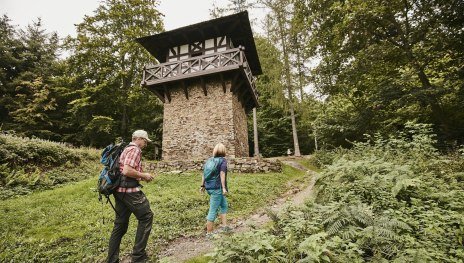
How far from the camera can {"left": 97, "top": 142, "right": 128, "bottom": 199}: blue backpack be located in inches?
160

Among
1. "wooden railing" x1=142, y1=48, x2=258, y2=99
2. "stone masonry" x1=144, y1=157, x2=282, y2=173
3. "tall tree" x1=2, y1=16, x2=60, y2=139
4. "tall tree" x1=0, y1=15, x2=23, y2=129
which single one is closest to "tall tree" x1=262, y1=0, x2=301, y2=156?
"wooden railing" x1=142, y1=48, x2=258, y2=99

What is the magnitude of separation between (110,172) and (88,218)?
4073 mm

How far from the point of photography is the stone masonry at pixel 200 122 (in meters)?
14.8

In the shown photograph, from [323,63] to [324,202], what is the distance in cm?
1042

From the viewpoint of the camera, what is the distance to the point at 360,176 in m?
5.75

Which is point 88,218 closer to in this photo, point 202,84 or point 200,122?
point 200,122

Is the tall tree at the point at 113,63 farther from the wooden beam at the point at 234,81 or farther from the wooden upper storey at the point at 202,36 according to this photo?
the wooden beam at the point at 234,81

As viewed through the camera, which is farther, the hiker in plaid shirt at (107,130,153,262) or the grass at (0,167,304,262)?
the grass at (0,167,304,262)

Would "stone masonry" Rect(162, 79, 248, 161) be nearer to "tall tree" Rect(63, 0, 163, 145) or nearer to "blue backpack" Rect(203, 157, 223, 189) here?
"tall tree" Rect(63, 0, 163, 145)

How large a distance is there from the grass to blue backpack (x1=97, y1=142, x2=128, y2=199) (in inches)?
66.7

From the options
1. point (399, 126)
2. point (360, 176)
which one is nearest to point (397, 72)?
point (399, 126)

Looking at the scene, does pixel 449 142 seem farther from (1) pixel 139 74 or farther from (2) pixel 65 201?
(1) pixel 139 74

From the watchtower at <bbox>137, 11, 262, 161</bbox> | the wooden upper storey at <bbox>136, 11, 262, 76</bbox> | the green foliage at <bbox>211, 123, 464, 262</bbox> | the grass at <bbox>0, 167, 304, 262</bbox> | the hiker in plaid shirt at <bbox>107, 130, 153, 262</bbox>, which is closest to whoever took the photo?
the green foliage at <bbox>211, 123, 464, 262</bbox>

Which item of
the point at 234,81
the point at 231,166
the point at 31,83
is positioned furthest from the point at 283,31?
the point at 31,83
